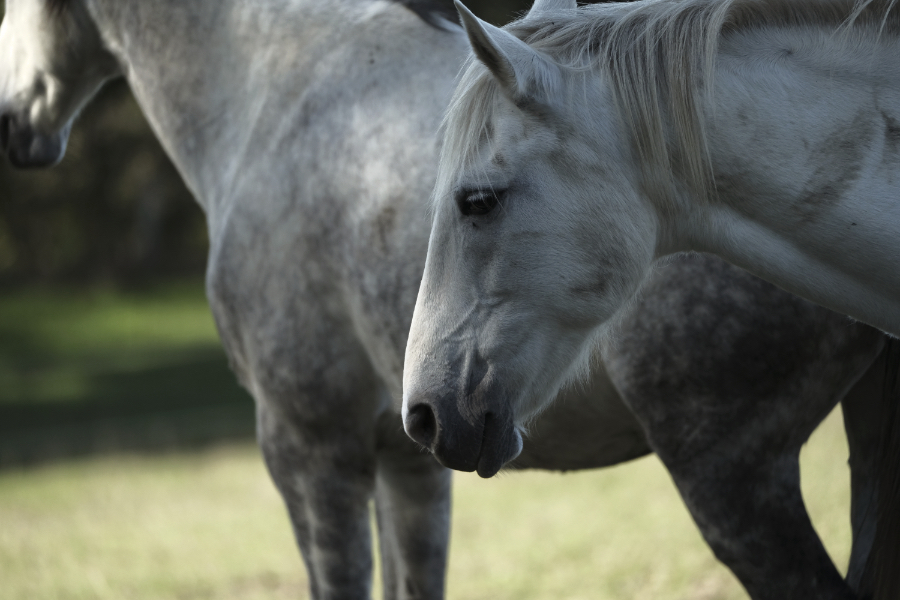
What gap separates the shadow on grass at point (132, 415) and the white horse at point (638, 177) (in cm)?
669

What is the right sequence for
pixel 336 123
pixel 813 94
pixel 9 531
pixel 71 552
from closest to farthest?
pixel 813 94 → pixel 336 123 → pixel 71 552 → pixel 9 531

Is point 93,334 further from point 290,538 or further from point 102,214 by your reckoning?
point 290,538

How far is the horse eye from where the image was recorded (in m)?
1.48

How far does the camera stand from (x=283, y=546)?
503 centimetres

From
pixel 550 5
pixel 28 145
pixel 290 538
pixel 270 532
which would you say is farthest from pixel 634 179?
pixel 270 532

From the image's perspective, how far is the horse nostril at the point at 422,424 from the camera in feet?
5.06

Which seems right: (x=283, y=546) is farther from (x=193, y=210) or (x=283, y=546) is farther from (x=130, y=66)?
(x=193, y=210)

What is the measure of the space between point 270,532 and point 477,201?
4286 mm

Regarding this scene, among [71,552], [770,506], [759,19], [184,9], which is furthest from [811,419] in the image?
[71,552]

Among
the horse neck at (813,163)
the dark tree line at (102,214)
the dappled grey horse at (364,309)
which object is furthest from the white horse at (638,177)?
the dark tree line at (102,214)

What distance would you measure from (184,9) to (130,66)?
31 cm

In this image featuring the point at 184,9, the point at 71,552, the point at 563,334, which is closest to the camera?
the point at 563,334

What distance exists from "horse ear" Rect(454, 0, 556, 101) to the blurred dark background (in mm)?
6945

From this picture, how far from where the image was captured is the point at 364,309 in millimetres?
2275
